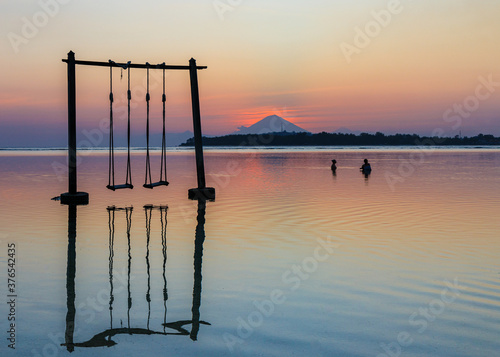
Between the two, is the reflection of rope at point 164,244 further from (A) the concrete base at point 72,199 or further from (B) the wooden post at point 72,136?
(B) the wooden post at point 72,136

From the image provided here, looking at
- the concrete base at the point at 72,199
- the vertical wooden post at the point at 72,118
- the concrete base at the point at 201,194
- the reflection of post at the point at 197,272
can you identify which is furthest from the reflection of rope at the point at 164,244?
the vertical wooden post at the point at 72,118

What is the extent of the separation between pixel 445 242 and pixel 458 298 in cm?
468

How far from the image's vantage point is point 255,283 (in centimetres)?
878

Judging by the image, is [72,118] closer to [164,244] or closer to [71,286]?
[164,244]

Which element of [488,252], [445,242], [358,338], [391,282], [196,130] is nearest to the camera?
[358,338]

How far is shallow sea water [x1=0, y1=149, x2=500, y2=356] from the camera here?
6.29 m


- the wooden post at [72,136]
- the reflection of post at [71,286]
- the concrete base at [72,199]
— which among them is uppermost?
the wooden post at [72,136]

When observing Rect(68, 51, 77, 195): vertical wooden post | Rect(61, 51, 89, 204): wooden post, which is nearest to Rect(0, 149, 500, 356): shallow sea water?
Rect(61, 51, 89, 204): wooden post

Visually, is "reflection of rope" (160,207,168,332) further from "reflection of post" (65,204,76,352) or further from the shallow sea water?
"reflection of post" (65,204,76,352)

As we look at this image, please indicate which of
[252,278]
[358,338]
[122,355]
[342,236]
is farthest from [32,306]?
[342,236]

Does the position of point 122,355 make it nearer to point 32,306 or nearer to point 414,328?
point 32,306

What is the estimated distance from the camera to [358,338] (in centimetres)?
632

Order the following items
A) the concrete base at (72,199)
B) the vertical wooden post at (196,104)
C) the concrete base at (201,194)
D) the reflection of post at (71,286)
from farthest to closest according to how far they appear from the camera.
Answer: the concrete base at (201,194) → the vertical wooden post at (196,104) → the concrete base at (72,199) → the reflection of post at (71,286)

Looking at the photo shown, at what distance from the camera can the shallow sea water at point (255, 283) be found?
6.29m
